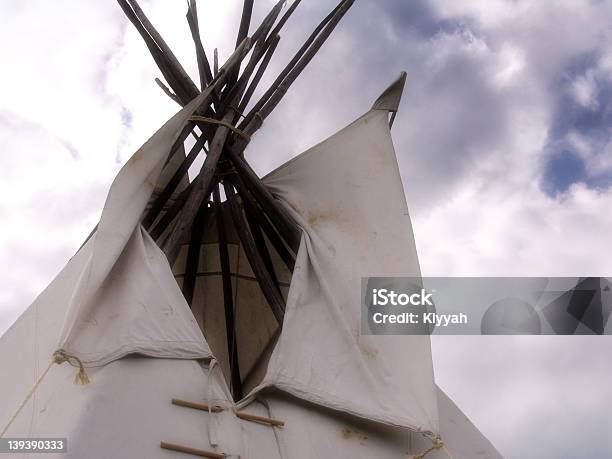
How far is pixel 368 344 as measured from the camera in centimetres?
401

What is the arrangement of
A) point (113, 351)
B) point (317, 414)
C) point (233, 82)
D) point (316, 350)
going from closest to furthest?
point (113, 351) < point (317, 414) < point (316, 350) < point (233, 82)

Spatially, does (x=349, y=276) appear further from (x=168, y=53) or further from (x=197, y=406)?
(x=168, y=53)

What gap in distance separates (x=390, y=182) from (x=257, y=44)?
1.51m

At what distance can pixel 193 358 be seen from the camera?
3.52 metres

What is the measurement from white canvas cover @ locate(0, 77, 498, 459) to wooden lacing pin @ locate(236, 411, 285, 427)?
0.03 meters

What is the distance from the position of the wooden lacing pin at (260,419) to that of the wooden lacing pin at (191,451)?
260mm

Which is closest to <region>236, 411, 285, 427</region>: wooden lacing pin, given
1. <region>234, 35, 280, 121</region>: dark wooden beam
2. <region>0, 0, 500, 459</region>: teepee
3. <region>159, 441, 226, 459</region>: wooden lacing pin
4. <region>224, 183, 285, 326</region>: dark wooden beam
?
<region>0, 0, 500, 459</region>: teepee

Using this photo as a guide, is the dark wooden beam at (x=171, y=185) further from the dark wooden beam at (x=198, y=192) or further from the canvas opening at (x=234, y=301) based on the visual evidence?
the canvas opening at (x=234, y=301)

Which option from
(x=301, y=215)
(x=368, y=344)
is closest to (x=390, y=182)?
(x=301, y=215)

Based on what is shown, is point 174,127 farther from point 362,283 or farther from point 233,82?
point 362,283

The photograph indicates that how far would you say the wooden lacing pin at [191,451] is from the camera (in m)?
3.11

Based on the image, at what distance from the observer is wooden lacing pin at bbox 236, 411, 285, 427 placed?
345cm

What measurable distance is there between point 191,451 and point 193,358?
0.50 meters

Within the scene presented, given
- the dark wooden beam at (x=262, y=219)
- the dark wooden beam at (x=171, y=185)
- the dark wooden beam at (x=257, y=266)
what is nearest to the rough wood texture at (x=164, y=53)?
the dark wooden beam at (x=171, y=185)
